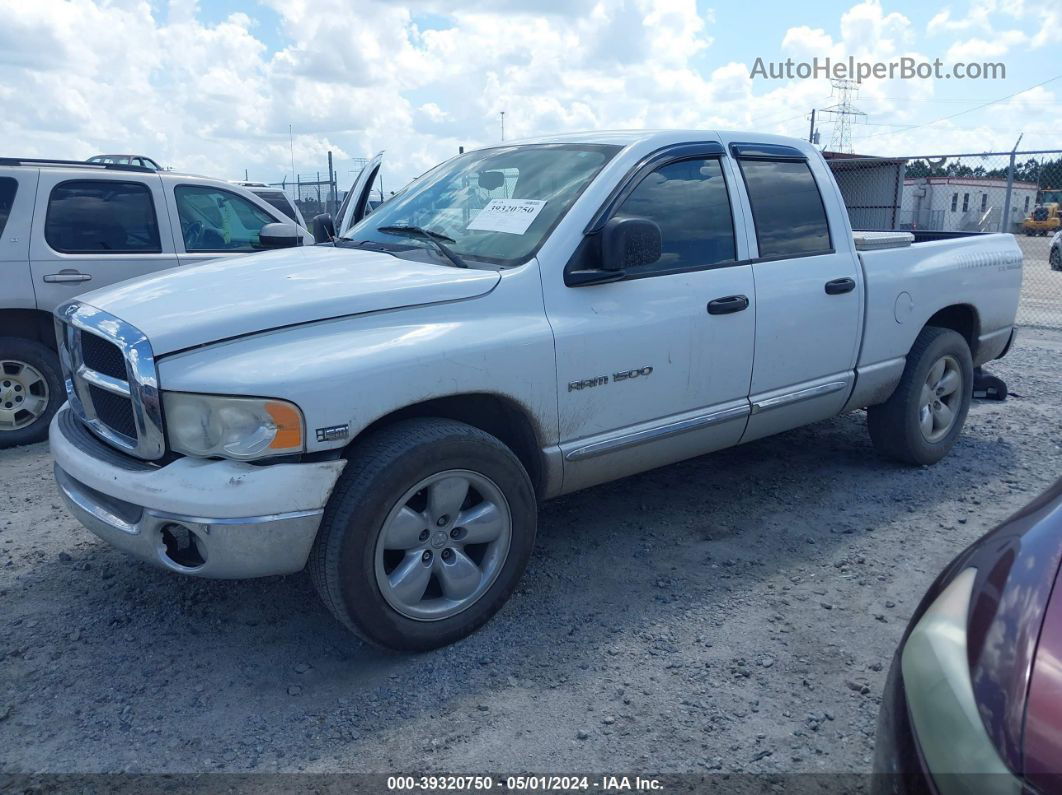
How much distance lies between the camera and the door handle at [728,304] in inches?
154

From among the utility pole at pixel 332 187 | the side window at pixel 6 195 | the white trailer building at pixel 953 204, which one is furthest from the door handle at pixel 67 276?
the white trailer building at pixel 953 204

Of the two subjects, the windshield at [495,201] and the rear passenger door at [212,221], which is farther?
the rear passenger door at [212,221]

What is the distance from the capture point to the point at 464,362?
3154 mm

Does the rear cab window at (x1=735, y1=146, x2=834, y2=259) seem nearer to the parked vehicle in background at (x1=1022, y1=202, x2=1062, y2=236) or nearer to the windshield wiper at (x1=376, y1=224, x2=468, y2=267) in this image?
the windshield wiper at (x1=376, y1=224, x2=468, y2=267)

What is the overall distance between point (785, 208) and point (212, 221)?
4.47m

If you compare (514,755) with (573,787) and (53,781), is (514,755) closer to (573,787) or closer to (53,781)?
(573,787)

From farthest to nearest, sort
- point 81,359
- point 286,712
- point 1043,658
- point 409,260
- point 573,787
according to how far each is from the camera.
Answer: point 409,260, point 81,359, point 286,712, point 573,787, point 1043,658

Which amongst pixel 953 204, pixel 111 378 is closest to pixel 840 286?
pixel 111 378

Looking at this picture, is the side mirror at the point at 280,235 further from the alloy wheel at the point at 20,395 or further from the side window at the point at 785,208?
the side window at the point at 785,208

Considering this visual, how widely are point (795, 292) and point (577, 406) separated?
1.45m

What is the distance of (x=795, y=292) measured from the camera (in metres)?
4.27

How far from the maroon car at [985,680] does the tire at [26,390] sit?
5.78 meters

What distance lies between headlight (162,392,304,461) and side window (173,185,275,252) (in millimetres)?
4191

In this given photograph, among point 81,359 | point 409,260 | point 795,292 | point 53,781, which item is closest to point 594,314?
point 409,260
